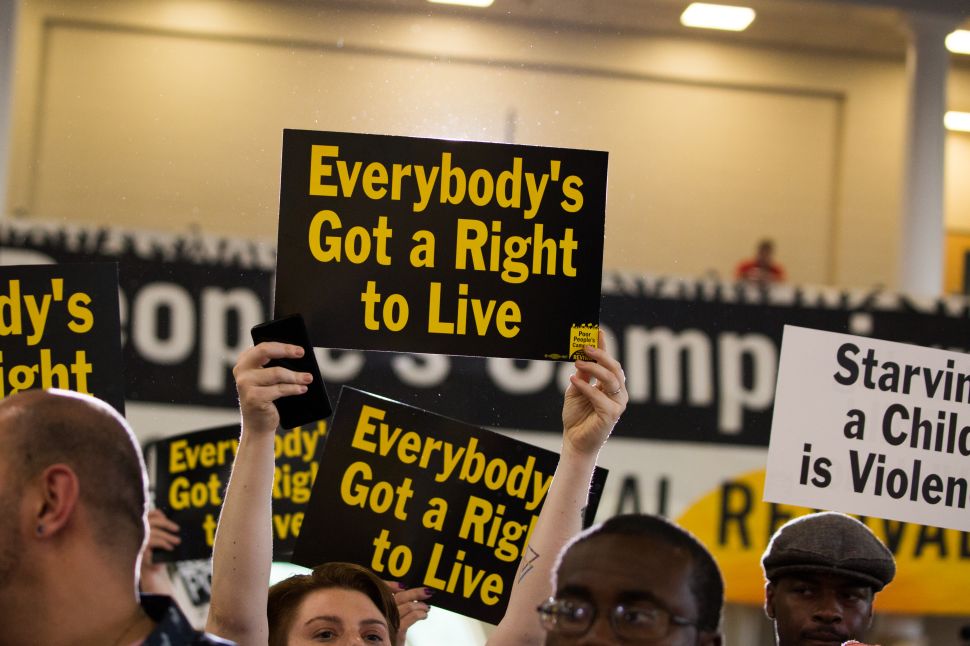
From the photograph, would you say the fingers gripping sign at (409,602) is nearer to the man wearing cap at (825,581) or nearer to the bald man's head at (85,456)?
the man wearing cap at (825,581)

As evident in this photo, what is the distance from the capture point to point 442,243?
258 cm

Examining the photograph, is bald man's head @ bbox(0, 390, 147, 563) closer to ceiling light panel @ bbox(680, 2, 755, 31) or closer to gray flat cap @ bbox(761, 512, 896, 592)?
gray flat cap @ bbox(761, 512, 896, 592)

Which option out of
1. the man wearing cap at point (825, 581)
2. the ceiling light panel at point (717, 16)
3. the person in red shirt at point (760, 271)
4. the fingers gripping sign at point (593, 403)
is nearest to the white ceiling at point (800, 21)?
the ceiling light panel at point (717, 16)

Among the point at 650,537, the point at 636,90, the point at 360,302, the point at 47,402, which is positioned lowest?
the point at 650,537

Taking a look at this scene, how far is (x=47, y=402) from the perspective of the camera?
5.24ft

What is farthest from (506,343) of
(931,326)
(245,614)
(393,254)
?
(931,326)

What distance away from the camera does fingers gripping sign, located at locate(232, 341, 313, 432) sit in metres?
2.24

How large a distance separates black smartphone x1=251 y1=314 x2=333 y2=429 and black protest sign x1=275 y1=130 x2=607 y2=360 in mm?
147

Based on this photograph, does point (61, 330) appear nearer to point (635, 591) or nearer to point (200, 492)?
point (200, 492)

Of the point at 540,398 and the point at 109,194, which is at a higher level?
the point at 109,194

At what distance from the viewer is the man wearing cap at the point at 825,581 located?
7.68ft

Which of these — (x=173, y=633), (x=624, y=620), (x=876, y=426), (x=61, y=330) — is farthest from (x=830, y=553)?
Result: (x=61, y=330)

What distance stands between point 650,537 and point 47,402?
0.70 m

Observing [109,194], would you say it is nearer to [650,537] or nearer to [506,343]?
[506,343]
